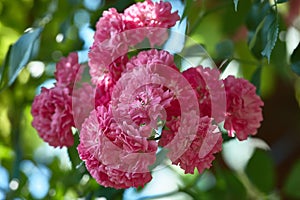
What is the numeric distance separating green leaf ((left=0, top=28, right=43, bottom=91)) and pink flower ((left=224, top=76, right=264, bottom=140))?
0.70 ft

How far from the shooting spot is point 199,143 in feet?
1.74

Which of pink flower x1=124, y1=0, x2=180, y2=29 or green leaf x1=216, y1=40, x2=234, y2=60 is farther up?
pink flower x1=124, y1=0, x2=180, y2=29

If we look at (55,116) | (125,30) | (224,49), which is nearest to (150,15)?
(125,30)

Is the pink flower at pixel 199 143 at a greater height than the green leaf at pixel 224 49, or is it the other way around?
the pink flower at pixel 199 143

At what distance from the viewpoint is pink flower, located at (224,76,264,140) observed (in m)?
0.57

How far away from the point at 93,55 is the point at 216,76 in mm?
108

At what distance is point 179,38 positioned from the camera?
63 centimetres

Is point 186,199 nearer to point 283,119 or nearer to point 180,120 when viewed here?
point 180,120

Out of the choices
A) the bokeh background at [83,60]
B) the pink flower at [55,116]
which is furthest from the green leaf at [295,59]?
the pink flower at [55,116]

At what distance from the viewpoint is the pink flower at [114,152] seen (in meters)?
0.52

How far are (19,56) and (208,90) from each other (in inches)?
8.7

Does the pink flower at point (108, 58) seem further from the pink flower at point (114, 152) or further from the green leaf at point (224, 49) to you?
the green leaf at point (224, 49)

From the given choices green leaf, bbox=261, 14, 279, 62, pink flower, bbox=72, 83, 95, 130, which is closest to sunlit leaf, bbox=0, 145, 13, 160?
pink flower, bbox=72, 83, 95, 130

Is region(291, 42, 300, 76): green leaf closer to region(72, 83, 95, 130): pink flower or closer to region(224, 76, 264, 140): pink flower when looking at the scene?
region(224, 76, 264, 140): pink flower
